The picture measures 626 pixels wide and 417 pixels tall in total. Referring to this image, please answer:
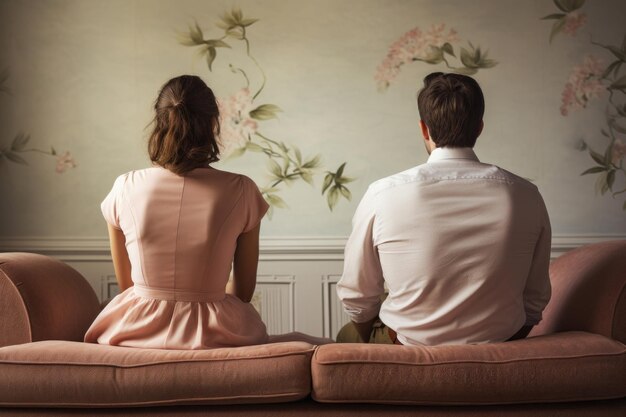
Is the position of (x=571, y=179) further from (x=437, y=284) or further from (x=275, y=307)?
(x=437, y=284)

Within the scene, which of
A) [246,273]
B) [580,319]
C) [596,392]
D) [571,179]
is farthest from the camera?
[571,179]

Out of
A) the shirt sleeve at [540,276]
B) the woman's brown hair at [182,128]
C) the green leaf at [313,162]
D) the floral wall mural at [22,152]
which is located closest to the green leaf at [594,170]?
the green leaf at [313,162]

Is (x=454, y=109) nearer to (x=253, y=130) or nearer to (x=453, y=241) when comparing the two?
(x=453, y=241)

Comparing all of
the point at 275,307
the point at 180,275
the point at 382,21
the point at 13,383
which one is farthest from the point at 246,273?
the point at 382,21

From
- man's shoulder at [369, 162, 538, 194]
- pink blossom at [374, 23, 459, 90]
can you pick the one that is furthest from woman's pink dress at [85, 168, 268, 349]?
pink blossom at [374, 23, 459, 90]

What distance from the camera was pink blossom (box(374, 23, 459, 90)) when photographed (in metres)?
3.54

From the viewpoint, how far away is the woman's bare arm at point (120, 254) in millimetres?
2082

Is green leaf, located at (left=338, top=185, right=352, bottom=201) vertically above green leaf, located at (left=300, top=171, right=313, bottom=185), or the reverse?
green leaf, located at (left=300, top=171, right=313, bottom=185)

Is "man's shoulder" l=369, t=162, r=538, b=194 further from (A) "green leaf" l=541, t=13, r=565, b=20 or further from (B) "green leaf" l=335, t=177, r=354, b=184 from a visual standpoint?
(A) "green leaf" l=541, t=13, r=565, b=20

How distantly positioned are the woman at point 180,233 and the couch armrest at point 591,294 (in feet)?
2.85

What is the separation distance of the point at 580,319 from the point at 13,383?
4.73ft

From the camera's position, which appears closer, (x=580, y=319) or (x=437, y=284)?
(x=437, y=284)

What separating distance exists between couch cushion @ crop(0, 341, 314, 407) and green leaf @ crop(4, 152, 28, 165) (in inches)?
83.8

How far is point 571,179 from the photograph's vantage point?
138 inches
